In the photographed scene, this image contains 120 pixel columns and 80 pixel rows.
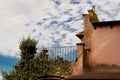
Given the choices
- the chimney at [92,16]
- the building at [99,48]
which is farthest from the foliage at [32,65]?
the chimney at [92,16]

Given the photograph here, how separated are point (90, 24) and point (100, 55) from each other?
9.34 ft

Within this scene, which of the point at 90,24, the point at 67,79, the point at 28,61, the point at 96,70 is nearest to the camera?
the point at 67,79

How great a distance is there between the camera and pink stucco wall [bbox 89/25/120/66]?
25.7 metres

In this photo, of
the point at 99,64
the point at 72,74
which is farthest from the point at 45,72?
the point at 99,64

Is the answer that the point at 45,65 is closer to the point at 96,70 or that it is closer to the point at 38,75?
the point at 38,75

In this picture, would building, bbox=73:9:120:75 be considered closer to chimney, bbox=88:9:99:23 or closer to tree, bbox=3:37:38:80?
chimney, bbox=88:9:99:23

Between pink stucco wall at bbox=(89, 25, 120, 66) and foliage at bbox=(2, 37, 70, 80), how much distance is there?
2.39 metres

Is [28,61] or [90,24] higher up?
[90,24]

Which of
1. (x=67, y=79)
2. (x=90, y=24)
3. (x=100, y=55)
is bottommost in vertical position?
(x=67, y=79)

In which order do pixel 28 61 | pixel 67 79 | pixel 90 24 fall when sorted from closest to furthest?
pixel 67 79 → pixel 90 24 → pixel 28 61

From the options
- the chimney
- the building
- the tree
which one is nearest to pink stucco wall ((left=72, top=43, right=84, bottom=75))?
the building

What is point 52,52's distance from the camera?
28.3 meters

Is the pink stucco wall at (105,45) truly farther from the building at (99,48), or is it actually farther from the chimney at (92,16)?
the chimney at (92,16)

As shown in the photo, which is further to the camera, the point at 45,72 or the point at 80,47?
the point at 45,72
